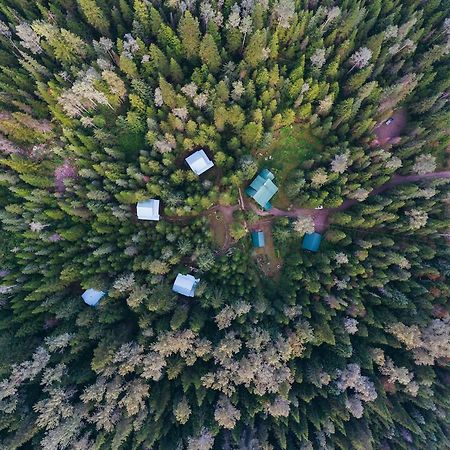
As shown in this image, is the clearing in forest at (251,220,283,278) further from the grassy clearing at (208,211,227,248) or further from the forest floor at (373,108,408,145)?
the forest floor at (373,108,408,145)

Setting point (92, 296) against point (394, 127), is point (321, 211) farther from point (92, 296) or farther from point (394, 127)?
point (92, 296)

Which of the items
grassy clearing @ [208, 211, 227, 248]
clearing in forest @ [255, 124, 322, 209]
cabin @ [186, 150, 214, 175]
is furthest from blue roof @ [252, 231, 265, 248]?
cabin @ [186, 150, 214, 175]

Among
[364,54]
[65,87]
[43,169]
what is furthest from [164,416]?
[364,54]

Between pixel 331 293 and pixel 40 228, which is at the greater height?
pixel 40 228

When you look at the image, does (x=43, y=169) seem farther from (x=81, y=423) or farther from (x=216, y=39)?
(x=81, y=423)

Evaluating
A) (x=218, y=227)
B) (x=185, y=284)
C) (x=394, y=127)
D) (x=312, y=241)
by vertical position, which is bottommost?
(x=312, y=241)

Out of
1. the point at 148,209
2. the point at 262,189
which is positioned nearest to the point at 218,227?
the point at 262,189
